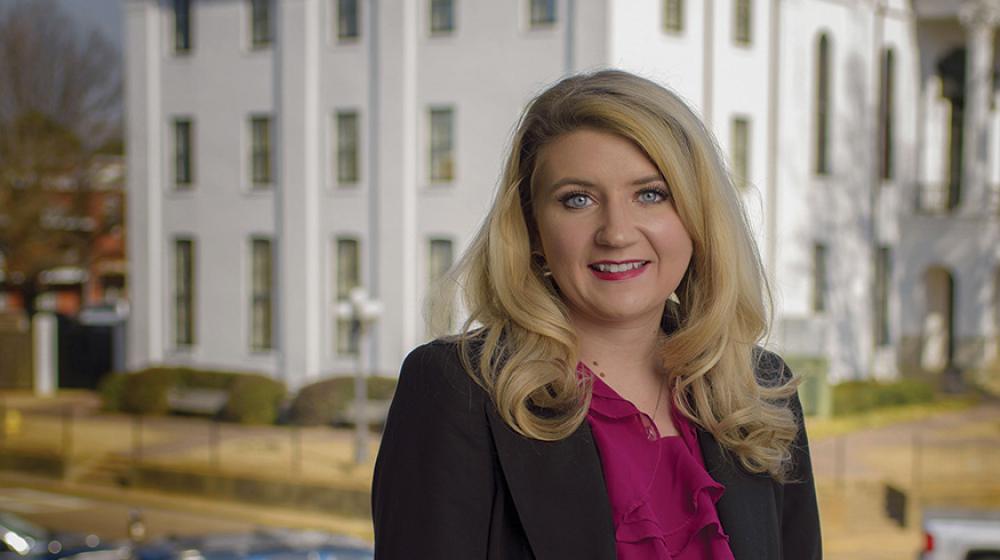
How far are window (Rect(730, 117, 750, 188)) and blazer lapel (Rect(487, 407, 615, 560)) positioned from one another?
21.2 meters

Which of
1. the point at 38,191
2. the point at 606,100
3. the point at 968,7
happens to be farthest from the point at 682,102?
the point at 38,191

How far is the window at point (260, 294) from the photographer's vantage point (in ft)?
82.4

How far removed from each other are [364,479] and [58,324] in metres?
15.6

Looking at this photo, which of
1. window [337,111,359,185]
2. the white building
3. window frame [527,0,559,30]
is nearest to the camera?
window frame [527,0,559,30]

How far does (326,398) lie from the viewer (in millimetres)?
21906

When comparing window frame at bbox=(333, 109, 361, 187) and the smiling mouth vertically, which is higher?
window frame at bbox=(333, 109, 361, 187)

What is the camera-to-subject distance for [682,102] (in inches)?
73.4

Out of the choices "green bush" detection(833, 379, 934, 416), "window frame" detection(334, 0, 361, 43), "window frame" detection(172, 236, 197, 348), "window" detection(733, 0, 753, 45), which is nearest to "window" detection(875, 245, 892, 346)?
"green bush" detection(833, 379, 934, 416)

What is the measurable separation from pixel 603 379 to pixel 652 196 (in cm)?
30

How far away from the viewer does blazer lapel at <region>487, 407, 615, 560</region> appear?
170 centimetres

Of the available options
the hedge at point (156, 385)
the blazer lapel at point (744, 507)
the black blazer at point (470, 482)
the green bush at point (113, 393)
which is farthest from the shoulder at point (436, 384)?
the green bush at point (113, 393)

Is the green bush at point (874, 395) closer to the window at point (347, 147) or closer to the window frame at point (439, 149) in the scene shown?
the window frame at point (439, 149)

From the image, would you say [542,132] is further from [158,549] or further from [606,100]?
[158,549]

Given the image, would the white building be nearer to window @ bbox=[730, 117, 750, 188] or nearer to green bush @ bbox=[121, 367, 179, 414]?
window @ bbox=[730, 117, 750, 188]
